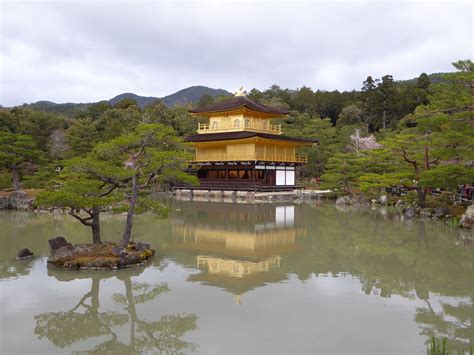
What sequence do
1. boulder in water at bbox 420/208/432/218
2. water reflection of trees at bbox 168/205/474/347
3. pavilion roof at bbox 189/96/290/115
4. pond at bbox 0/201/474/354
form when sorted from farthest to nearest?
1. pavilion roof at bbox 189/96/290/115
2. boulder in water at bbox 420/208/432/218
3. water reflection of trees at bbox 168/205/474/347
4. pond at bbox 0/201/474/354

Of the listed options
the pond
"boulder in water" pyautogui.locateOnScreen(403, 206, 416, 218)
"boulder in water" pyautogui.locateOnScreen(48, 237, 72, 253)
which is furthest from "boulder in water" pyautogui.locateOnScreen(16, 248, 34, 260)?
"boulder in water" pyautogui.locateOnScreen(403, 206, 416, 218)

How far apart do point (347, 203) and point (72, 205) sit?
66.0 ft

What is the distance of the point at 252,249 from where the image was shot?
40.5 feet

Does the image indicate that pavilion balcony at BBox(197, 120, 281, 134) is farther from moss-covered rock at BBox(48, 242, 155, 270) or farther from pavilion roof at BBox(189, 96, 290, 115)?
moss-covered rock at BBox(48, 242, 155, 270)

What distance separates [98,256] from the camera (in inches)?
394

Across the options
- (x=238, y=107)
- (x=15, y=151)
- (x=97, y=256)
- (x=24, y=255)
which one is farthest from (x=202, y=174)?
(x=97, y=256)

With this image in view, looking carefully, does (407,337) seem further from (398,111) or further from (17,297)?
(398,111)

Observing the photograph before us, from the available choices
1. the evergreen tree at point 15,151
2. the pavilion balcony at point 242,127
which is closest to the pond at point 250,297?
the evergreen tree at point 15,151

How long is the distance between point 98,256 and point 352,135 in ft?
112

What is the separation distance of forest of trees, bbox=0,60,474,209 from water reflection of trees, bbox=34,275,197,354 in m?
4.59

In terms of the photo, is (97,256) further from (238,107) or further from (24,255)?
(238,107)

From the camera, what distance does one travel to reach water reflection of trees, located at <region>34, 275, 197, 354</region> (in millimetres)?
5781

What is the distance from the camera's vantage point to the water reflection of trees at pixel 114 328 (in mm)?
5781

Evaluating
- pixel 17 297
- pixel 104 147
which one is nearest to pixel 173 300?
pixel 17 297
